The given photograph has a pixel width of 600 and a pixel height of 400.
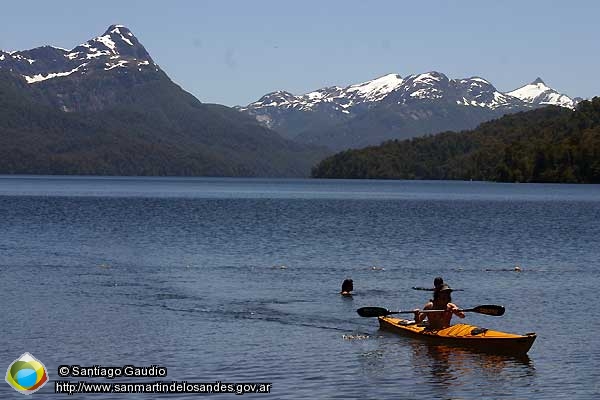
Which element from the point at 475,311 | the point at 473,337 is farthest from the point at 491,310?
the point at 473,337

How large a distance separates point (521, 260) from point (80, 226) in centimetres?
5614

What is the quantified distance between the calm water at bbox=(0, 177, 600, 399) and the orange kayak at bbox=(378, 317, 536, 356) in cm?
69

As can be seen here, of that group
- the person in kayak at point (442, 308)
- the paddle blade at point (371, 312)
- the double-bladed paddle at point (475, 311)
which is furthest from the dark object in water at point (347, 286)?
the person in kayak at point (442, 308)

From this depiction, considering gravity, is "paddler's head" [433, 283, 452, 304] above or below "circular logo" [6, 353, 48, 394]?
above

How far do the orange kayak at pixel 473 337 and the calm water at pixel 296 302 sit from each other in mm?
689

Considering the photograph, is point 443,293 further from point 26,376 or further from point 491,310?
point 26,376

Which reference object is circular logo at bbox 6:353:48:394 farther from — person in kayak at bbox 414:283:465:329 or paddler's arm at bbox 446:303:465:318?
paddler's arm at bbox 446:303:465:318

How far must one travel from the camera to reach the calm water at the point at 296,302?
36062mm

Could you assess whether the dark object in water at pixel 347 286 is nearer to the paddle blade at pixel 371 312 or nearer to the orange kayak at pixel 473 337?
the paddle blade at pixel 371 312

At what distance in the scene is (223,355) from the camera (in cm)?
3894

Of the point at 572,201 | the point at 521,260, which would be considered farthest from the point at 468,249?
the point at 572,201

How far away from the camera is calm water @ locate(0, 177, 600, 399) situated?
3606 centimetres

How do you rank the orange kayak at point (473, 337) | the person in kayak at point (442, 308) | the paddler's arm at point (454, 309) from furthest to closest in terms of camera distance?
the person in kayak at point (442, 308), the paddler's arm at point (454, 309), the orange kayak at point (473, 337)

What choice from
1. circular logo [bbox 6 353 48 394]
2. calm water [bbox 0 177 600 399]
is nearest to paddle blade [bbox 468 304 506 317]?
calm water [bbox 0 177 600 399]
